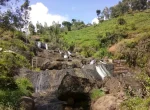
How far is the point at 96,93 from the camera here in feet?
52.9

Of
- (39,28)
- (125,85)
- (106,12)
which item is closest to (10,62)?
(125,85)

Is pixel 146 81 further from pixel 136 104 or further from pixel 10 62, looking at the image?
pixel 10 62

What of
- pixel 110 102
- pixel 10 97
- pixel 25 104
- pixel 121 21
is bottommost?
pixel 110 102

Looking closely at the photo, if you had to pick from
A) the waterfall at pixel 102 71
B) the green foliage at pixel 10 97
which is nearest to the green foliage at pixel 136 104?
the green foliage at pixel 10 97

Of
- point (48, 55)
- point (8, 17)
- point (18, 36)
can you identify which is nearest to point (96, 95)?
point (8, 17)

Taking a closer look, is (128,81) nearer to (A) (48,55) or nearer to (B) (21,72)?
(B) (21,72)

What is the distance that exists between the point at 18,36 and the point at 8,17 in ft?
91.6

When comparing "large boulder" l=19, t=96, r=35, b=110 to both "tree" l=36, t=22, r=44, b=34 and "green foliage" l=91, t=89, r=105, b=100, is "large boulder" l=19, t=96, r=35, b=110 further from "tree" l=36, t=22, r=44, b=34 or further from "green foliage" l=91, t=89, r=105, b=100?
"tree" l=36, t=22, r=44, b=34

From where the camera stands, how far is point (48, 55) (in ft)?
134

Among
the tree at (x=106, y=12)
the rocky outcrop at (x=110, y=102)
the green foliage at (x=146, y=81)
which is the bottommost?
the rocky outcrop at (x=110, y=102)

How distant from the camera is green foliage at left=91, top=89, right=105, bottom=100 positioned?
15726 millimetres

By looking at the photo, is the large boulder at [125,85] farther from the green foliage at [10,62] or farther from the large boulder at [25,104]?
the green foliage at [10,62]

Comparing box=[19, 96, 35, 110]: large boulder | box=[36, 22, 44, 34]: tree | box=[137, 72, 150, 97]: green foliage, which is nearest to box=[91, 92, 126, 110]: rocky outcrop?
box=[137, 72, 150, 97]: green foliage

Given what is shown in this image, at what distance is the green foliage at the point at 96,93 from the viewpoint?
15.7 metres
